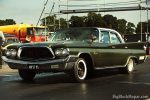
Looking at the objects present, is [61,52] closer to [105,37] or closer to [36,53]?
[36,53]

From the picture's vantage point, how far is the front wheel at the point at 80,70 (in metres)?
12.1

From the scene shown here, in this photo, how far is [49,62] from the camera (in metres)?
11.8

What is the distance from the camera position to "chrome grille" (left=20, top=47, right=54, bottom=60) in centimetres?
1196

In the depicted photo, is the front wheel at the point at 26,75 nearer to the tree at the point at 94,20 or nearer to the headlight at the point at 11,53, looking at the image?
the headlight at the point at 11,53

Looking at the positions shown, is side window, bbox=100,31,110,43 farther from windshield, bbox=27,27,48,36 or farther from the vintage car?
windshield, bbox=27,27,48,36

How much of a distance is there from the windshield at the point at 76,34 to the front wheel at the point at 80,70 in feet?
3.65

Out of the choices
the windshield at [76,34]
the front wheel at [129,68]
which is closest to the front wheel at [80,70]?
the windshield at [76,34]

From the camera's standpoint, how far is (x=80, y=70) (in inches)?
494

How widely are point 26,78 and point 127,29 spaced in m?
108

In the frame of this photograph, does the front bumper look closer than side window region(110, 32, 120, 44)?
Yes

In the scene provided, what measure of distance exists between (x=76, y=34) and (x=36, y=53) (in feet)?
6.46

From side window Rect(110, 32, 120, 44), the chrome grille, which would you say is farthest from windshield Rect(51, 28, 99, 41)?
the chrome grille

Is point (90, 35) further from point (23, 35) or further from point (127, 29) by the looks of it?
point (127, 29)

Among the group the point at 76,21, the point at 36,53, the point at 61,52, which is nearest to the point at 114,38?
the point at 61,52
